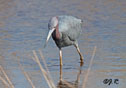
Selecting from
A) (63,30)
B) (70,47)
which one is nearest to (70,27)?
(63,30)

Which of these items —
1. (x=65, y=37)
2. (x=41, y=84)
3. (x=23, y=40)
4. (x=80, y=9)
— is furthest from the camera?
(x=80, y=9)

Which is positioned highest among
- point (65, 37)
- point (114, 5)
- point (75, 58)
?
point (65, 37)

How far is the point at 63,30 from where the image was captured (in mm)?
7633

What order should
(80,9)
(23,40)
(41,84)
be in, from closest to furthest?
(41,84)
(23,40)
(80,9)

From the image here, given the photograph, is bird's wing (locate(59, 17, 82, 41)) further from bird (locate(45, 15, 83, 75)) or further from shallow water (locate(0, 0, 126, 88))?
shallow water (locate(0, 0, 126, 88))

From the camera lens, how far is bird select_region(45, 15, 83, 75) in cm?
740

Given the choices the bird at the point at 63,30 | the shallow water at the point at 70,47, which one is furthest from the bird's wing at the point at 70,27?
the shallow water at the point at 70,47

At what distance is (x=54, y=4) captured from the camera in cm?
1241

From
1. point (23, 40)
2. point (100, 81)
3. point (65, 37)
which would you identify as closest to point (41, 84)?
point (100, 81)

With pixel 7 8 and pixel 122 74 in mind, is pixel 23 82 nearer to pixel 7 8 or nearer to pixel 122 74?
pixel 122 74

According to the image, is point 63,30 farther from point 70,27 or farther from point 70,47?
point 70,47

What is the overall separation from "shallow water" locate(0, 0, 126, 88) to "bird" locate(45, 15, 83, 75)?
0.30 meters

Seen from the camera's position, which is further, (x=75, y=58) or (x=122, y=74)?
(x=75, y=58)

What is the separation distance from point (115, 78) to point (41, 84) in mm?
1025
